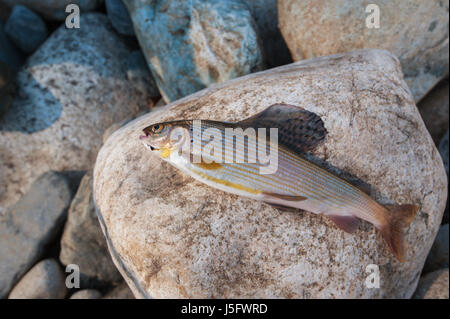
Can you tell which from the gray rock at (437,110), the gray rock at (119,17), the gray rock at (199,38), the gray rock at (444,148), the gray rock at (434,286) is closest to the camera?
the gray rock at (434,286)

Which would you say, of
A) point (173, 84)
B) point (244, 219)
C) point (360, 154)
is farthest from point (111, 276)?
point (360, 154)

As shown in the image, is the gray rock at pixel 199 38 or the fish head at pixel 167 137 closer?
the fish head at pixel 167 137

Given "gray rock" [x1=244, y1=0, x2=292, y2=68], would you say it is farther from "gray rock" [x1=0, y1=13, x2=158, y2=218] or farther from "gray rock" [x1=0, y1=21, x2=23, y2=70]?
"gray rock" [x1=0, y1=21, x2=23, y2=70]

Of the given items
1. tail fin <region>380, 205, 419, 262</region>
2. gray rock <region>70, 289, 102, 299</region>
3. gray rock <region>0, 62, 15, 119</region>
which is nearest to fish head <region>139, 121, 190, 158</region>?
tail fin <region>380, 205, 419, 262</region>

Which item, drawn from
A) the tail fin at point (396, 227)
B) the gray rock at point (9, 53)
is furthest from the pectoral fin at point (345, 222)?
the gray rock at point (9, 53)

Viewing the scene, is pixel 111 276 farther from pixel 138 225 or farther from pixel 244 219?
pixel 244 219

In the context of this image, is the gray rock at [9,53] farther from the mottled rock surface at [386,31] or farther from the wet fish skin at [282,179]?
the mottled rock surface at [386,31]
